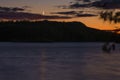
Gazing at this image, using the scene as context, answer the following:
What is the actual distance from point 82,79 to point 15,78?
597cm

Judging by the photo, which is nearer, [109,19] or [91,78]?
[109,19]

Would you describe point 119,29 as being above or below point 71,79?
above

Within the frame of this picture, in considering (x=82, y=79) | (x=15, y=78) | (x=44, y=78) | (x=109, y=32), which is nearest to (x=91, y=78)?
(x=82, y=79)

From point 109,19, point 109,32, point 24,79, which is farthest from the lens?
point 24,79

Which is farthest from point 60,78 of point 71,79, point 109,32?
point 109,32

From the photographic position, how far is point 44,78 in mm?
41969

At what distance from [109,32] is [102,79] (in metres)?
22.2

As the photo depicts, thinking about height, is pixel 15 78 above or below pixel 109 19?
below

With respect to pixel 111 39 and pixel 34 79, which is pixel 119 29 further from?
pixel 34 79

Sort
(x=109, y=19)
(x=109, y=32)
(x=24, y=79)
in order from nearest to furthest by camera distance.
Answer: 1. (x=109, y=19)
2. (x=109, y=32)
3. (x=24, y=79)

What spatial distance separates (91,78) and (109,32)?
918 inches

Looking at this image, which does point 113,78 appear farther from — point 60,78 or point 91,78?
point 60,78

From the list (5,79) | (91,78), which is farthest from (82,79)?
(5,79)

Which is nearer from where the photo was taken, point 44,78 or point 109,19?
point 109,19
